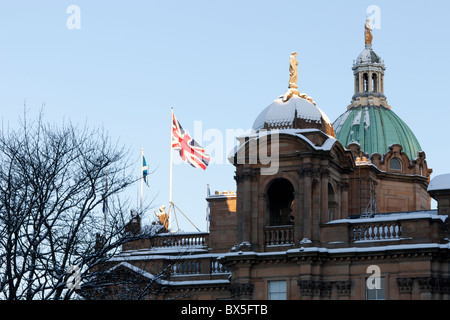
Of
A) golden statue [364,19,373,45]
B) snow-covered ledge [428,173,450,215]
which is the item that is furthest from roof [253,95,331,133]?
golden statue [364,19,373,45]

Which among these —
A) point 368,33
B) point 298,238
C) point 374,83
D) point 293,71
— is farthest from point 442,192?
point 368,33

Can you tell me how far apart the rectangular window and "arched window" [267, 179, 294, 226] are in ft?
27.1

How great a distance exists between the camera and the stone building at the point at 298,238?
59.8 m

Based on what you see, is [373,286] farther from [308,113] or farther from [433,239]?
[308,113]

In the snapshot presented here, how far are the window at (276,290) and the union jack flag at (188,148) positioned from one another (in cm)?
1188

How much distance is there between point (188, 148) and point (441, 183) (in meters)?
18.2

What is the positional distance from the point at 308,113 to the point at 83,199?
23.4 metres

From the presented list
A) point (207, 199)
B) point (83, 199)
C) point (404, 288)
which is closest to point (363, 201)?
point (207, 199)

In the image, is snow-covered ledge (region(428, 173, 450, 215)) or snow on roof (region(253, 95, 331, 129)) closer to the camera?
snow-covered ledge (region(428, 173, 450, 215))

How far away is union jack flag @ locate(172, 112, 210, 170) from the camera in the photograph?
72125 millimetres

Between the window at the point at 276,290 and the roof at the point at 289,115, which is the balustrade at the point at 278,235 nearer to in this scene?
the window at the point at 276,290

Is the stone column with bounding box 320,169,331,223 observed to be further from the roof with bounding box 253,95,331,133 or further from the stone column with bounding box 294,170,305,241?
the roof with bounding box 253,95,331,133

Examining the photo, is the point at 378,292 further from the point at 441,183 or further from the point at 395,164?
the point at 395,164

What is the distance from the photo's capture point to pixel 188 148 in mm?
72500
